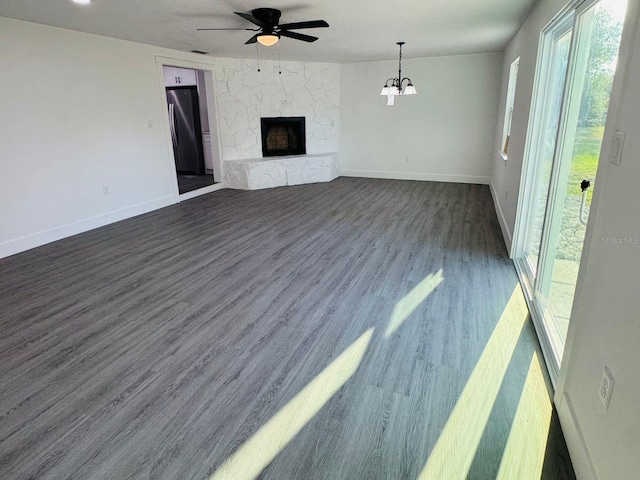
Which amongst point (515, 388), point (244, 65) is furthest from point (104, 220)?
point (515, 388)

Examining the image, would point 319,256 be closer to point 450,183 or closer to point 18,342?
point 18,342

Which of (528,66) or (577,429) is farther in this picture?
(528,66)

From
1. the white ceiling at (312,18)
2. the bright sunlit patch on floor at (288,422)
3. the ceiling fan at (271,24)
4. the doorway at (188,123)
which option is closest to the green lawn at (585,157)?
the bright sunlit patch on floor at (288,422)

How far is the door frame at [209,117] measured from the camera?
226 inches

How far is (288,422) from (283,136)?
270 inches

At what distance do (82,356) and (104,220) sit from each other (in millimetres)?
3275

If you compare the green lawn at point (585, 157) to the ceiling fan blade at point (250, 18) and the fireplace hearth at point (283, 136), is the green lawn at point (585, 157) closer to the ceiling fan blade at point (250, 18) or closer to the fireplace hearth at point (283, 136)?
the ceiling fan blade at point (250, 18)

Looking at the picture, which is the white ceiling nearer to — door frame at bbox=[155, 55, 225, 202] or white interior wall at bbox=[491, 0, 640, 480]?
door frame at bbox=[155, 55, 225, 202]

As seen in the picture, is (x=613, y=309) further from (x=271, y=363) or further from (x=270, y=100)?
(x=270, y=100)

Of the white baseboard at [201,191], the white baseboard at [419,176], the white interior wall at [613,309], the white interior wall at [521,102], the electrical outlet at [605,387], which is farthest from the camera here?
the white baseboard at [419,176]

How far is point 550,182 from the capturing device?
2.69m

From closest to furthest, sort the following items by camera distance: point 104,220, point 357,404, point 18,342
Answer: point 357,404
point 18,342
point 104,220

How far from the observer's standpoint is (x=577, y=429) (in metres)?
1.57

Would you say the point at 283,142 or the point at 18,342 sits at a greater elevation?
the point at 283,142
